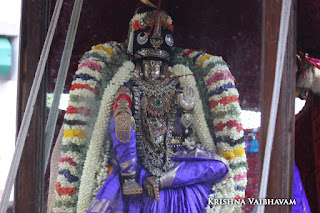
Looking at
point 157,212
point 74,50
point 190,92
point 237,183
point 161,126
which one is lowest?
point 157,212

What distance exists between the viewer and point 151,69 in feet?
5.42

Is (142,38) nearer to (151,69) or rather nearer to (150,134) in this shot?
(151,69)

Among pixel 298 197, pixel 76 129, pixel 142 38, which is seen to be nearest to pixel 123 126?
pixel 76 129

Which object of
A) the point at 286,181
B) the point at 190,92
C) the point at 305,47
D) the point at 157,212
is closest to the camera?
the point at 286,181

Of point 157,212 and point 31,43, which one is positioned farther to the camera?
point 31,43

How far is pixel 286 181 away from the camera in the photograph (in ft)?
4.11

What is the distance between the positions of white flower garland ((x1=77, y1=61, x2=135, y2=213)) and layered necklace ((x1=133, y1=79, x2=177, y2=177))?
9 centimetres

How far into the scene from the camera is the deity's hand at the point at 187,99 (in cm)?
163

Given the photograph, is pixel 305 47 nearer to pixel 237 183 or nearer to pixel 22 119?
pixel 237 183

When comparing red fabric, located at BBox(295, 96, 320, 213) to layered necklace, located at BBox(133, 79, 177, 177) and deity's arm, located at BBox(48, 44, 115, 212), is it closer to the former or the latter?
layered necklace, located at BBox(133, 79, 177, 177)

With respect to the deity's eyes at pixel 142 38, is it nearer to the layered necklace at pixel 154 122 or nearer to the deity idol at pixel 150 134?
the deity idol at pixel 150 134

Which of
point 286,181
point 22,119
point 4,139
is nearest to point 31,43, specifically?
point 22,119

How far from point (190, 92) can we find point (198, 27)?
0.27 m

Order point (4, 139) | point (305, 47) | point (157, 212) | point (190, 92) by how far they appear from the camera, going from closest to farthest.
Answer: point (157, 212) < point (190, 92) < point (305, 47) < point (4, 139)
